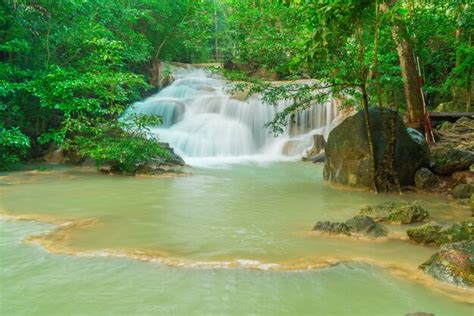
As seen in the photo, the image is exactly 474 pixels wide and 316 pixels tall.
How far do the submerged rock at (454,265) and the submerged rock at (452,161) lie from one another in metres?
4.62

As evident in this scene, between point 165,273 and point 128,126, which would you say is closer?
point 165,273

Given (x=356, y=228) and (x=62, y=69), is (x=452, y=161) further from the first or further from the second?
(x=62, y=69)

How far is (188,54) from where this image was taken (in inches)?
1019

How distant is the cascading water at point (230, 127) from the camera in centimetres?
1459

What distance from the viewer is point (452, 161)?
24.1ft

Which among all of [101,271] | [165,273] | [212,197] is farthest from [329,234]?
[212,197]

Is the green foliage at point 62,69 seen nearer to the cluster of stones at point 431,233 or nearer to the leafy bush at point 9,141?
the leafy bush at point 9,141

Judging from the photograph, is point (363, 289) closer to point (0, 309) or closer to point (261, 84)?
point (0, 309)

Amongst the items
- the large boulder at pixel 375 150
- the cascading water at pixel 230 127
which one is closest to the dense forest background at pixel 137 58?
the large boulder at pixel 375 150

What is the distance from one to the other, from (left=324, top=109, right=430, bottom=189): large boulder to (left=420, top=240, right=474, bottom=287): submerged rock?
13.3ft

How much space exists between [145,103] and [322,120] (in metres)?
7.30

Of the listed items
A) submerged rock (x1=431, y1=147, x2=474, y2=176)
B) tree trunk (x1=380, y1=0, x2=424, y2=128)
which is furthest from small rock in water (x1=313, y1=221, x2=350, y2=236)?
tree trunk (x1=380, y1=0, x2=424, y2=128)

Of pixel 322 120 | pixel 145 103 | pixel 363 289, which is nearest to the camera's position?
pixel 363 289

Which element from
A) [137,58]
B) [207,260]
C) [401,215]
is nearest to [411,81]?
[401,215]
